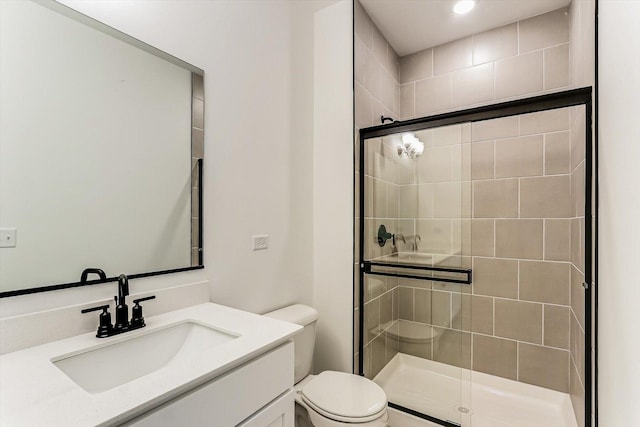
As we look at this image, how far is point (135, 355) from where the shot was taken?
3.37 ft

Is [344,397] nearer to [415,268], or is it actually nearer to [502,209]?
[415,268]

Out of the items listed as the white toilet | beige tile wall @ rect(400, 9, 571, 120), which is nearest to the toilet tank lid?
the white toilet

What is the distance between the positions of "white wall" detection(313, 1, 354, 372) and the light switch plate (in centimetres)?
145

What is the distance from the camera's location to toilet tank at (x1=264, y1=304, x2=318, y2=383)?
1.64 metres

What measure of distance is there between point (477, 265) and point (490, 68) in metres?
1.46

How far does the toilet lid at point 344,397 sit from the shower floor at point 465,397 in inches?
15.4

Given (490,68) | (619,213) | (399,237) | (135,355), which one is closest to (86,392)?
(135,355)

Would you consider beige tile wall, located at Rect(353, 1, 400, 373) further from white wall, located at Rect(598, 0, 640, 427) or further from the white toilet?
white wall, located at Rect(598, 0, 640, 427)

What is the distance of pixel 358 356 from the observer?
6.48ft

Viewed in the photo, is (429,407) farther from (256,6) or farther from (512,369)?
(256,6)

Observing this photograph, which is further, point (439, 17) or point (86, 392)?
point (439, 17)

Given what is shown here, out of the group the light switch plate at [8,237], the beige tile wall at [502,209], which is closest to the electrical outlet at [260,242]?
the beige tile wall at [502,209]

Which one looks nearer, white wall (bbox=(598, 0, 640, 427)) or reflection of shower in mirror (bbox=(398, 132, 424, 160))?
white wall (bbox=(598, 0, 640, 427))

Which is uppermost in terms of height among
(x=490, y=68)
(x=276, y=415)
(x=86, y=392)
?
(x=490, y=68)
